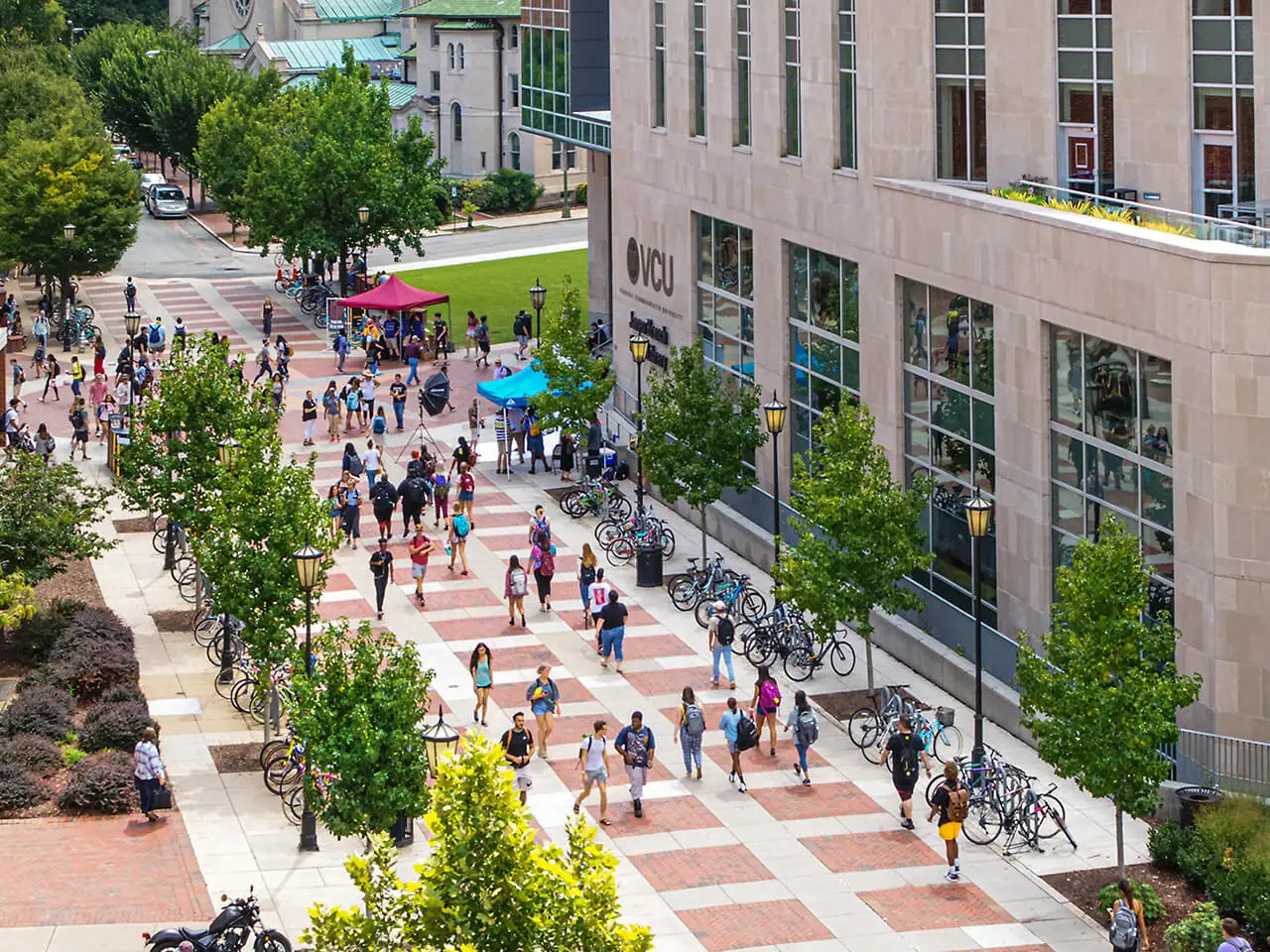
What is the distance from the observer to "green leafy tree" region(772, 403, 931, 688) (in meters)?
35.9

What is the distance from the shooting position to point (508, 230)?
106m

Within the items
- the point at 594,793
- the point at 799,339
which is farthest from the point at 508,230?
the point at 594,793

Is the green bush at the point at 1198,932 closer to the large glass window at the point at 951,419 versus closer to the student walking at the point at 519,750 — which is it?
the student walking at the point at 519,750

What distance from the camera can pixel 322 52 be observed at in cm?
12988

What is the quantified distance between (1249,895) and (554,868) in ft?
43.8

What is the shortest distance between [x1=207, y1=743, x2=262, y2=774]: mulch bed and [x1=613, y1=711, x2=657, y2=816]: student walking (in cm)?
610

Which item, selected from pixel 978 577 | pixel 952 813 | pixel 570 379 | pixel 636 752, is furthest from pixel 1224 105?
pixel 570 379

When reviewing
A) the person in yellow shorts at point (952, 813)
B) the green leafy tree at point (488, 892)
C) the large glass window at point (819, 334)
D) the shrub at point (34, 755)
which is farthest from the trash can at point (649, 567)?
the green leafy tree at point (488, 892)

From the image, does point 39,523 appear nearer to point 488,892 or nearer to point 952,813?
point 952,813

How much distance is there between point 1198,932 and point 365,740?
33.5 ft

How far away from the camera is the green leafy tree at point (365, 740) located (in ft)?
91.9

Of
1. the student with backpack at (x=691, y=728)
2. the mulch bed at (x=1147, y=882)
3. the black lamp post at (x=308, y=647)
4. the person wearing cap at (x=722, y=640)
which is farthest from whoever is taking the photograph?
the person wearing cap at (x=722, y=640)

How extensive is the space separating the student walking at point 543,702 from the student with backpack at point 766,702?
3077 mm

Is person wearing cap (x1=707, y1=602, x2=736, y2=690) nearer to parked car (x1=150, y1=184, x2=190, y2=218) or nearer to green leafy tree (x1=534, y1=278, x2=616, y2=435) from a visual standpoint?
green leafy tree (x1=534, y1=278, x2=616, y2=435)
